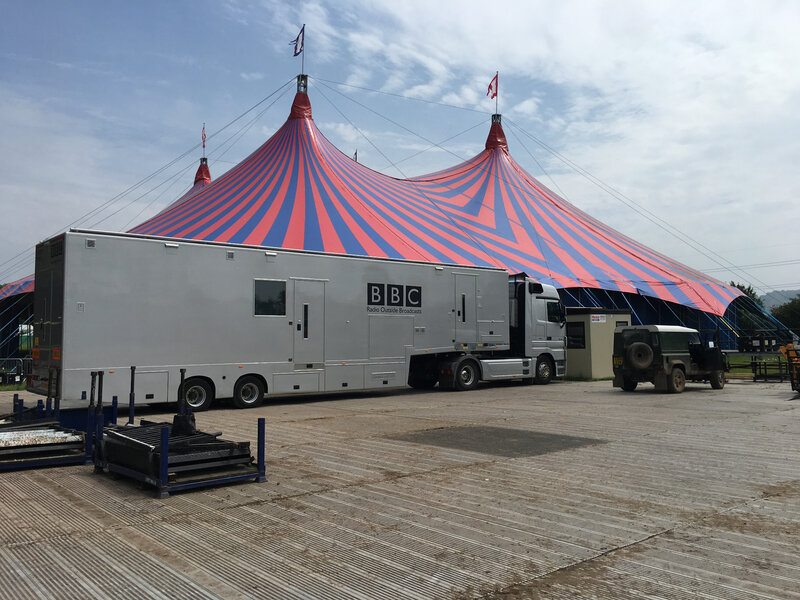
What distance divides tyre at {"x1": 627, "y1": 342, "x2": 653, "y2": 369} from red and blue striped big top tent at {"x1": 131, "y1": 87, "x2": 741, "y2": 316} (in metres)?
8.86

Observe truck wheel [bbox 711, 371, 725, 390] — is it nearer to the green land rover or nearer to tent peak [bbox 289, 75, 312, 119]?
the green land rover

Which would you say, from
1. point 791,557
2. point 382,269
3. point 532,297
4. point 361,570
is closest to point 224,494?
Answer: point 361,570

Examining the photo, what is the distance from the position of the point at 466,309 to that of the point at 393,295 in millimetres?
2661

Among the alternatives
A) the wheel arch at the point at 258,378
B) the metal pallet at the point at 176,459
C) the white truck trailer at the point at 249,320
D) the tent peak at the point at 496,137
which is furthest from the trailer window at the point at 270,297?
the tent peak at the point at 496,137

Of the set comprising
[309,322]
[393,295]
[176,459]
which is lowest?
[176,459]

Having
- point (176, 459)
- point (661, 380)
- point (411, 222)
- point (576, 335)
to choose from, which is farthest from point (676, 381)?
point (176, 459)

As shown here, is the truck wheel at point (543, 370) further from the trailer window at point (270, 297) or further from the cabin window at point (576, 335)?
the trailer window at point (270, 297)

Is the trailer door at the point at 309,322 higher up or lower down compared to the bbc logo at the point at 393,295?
lower down

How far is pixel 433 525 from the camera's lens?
5172 mm

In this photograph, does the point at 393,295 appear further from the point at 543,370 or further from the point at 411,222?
the point at 411,222

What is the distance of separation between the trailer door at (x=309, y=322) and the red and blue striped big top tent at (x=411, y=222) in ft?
27.7

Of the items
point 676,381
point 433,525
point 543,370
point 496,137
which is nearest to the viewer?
point 433,525

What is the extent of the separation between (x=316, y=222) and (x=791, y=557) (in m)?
22.2

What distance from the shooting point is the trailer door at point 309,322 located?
49.0 ft
